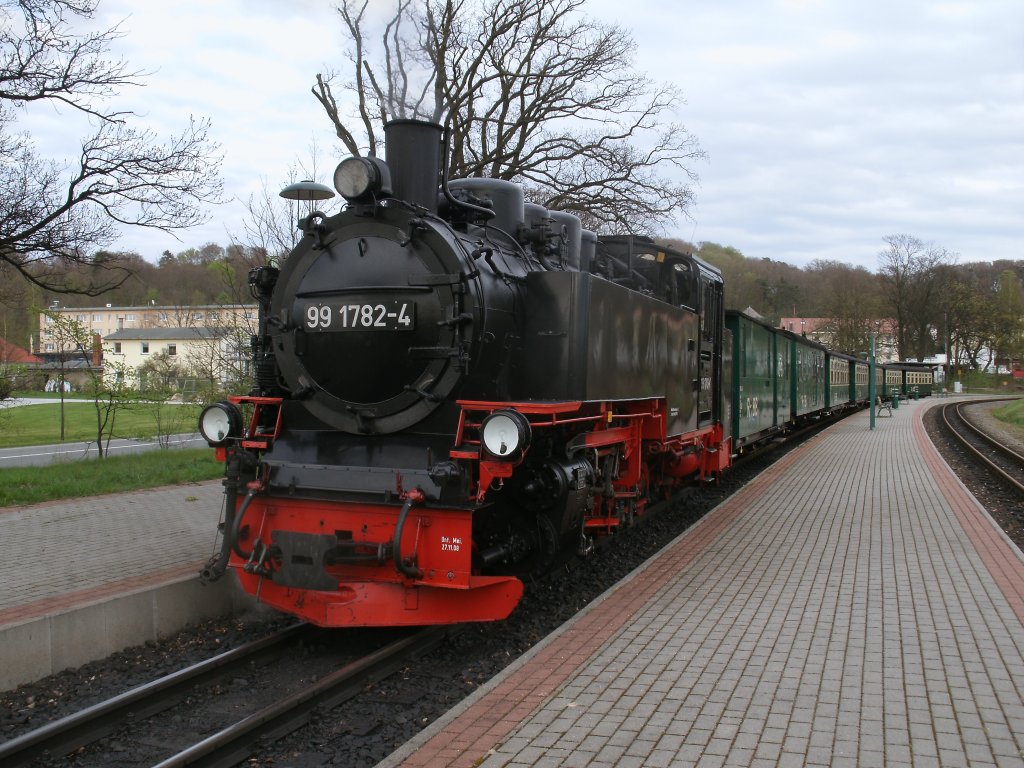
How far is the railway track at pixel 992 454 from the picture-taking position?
14.0 meters

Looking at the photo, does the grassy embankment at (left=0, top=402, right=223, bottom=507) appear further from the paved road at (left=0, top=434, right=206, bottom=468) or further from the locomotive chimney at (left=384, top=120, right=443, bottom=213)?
the locomotive chimney at (left=384, top=120, right=443, bottom=213)

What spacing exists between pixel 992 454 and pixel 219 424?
18353mm

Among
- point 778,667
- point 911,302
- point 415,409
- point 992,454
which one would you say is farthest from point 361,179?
point 911,302

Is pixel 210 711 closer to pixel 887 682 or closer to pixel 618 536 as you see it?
pixel 887 682

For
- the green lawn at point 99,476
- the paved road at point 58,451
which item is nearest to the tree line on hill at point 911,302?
the paved road at point 58,451

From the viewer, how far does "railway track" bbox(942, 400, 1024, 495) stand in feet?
45.8

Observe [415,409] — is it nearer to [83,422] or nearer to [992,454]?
[992,454]

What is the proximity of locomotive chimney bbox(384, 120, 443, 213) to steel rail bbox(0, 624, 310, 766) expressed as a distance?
302 centimetres

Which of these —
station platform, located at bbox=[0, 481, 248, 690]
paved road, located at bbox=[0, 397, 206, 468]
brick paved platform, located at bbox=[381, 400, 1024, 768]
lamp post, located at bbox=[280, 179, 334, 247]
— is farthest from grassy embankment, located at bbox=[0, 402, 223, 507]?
brick paved platform, located at bbox=[381, 400, 1024, 768]

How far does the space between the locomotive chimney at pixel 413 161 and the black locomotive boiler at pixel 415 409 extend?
0.5 inches

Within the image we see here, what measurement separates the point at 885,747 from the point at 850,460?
12762mm

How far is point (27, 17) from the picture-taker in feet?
28.8

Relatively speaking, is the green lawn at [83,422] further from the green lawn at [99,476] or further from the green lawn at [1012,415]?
the green lawn at [1012,415]

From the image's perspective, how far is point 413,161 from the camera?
5.46m
